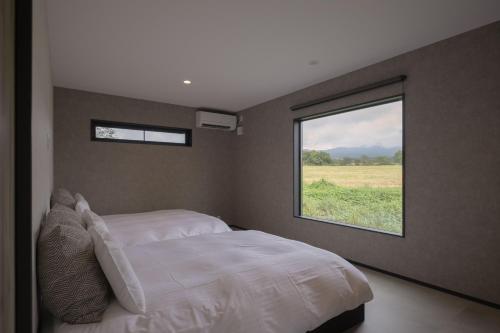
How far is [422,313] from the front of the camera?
7.31ft

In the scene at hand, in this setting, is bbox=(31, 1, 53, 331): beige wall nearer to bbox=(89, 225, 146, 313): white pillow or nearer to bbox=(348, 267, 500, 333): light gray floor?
bbox=(89, 225, 146, 313): white pillow

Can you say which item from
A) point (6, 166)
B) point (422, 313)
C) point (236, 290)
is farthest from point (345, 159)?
point (6, 166)

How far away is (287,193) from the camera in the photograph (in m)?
4.42

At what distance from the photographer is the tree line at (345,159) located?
3.16 m

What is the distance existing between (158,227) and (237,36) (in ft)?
7.63

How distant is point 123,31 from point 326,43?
6.44 ft

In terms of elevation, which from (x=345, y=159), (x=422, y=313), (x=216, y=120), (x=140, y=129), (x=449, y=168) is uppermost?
(x=216, y=120)

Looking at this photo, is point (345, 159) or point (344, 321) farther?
point (345, 159)

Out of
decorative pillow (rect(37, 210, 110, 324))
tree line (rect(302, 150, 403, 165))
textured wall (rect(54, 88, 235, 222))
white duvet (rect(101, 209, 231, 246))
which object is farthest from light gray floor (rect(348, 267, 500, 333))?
textured wall (rect(54, 88, 235, 222))

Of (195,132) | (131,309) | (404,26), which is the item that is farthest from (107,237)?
(195,132)

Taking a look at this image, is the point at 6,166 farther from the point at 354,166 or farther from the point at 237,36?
the point at 354,166

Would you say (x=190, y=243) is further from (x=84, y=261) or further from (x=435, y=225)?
(x=435, y=225)

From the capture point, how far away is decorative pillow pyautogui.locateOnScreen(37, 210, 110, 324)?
119 cm

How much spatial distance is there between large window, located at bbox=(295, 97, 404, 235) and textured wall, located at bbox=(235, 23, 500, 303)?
0.20 meters
